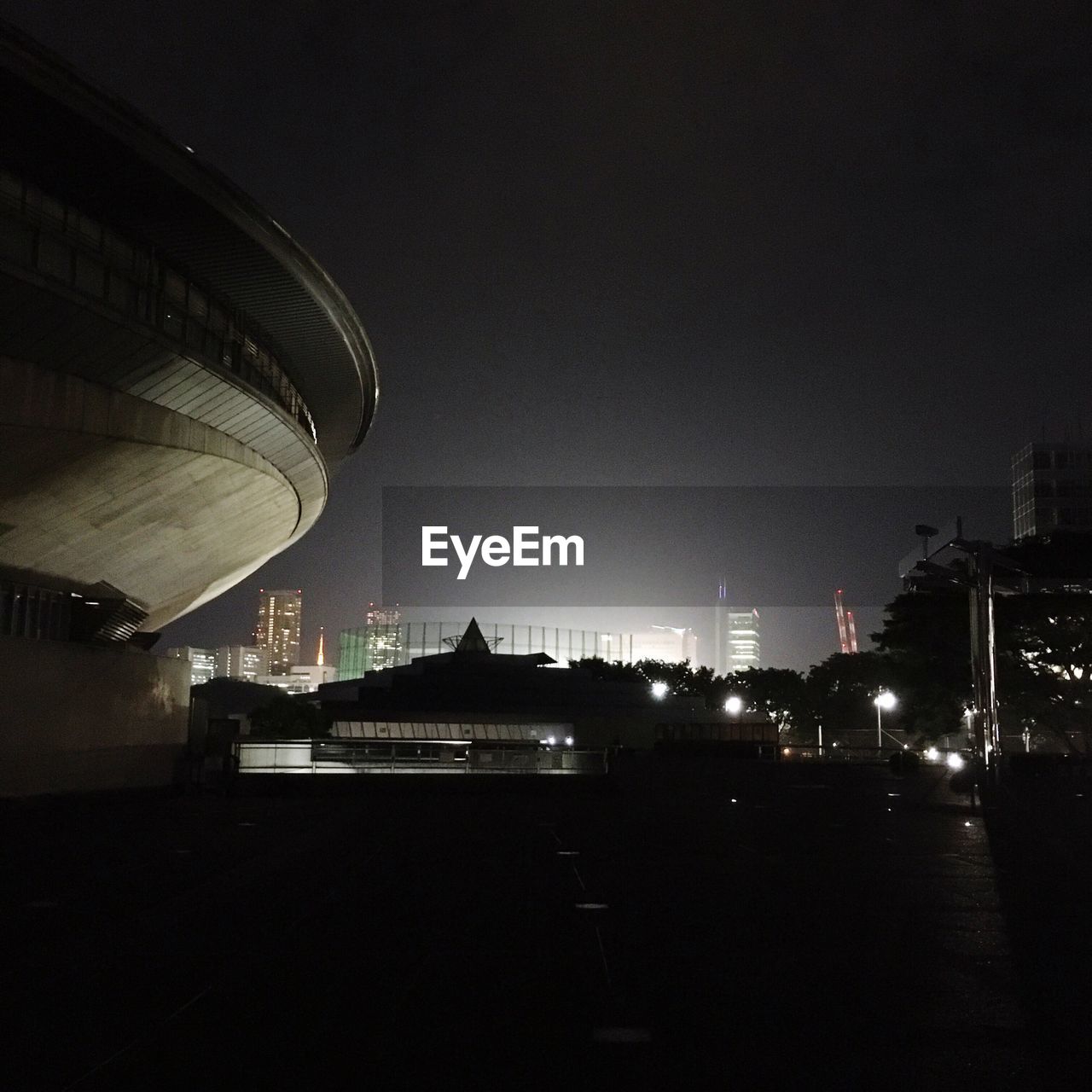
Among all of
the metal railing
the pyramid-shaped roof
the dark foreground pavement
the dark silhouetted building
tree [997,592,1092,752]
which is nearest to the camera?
the dark foreground pavement

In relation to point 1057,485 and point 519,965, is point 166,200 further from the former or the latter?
point 1057,485

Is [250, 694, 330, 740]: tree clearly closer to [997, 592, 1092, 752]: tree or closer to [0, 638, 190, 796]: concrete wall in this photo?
[0, 638, 190, 796]: concrete wall

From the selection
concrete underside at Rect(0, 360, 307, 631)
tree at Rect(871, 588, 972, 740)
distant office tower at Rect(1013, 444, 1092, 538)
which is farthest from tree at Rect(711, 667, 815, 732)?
concrete underside at Rect(0, 360, 307, 631)

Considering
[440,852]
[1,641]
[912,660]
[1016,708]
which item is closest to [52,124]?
[1,641]

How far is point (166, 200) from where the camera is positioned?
81.7 ft

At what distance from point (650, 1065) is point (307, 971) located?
3037 millimetres

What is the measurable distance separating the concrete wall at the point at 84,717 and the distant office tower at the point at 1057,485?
12203 centimetres

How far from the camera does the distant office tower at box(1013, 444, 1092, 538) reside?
438 feet

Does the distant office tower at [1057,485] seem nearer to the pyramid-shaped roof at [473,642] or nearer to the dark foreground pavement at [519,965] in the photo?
the pyramid-shaped roof at [473,642]

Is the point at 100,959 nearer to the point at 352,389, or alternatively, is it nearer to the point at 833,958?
the point at 833,958

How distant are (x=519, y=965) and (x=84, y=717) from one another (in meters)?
19.1

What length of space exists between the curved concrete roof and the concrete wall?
9106 mm

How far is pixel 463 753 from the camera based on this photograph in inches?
1542

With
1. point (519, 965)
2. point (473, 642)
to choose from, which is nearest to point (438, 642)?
point (473, 642)
